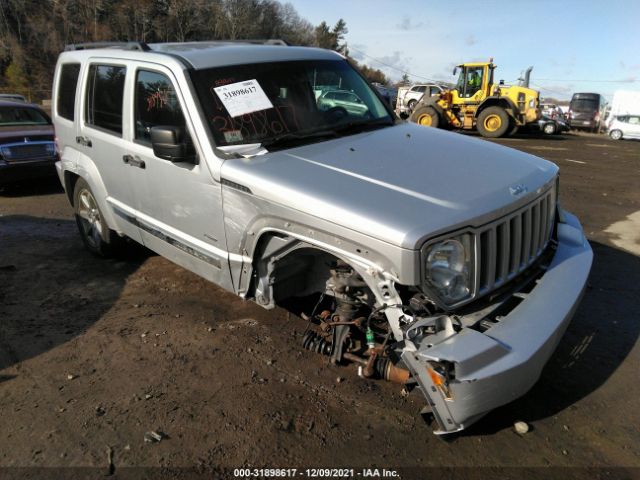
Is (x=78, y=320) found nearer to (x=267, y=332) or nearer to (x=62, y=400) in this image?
(x=62, y=400)

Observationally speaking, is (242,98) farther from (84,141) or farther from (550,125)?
(550,125)

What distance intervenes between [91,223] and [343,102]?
2971mm

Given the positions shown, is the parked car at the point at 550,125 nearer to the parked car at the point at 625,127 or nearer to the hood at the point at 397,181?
the parked car at the point at 625,127

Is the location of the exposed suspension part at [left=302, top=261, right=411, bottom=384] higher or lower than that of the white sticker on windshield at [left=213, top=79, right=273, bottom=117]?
lower

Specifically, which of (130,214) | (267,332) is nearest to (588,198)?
(267,332)

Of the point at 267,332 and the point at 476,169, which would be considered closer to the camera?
the point at 476,169

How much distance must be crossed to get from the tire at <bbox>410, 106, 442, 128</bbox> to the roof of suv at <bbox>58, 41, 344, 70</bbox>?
16.2 meters

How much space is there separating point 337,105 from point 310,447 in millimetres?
2562

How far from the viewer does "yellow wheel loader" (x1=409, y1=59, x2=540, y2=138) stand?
19.3 m

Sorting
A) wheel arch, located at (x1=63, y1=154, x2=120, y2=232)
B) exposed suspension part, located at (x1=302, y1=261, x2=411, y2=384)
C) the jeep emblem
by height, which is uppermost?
the jeep emblem

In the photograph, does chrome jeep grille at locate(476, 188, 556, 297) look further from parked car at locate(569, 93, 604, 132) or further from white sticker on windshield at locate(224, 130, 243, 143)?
parked car at locate(569, 93, 604, 132)

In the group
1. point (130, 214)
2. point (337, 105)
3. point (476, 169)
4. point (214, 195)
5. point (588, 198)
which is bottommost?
point (588, 198)

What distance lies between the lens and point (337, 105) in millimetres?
3979

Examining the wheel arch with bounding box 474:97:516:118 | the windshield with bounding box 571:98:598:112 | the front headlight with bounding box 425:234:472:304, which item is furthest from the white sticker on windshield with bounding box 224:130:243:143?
the windshield with bounding box 571:98:598:112
